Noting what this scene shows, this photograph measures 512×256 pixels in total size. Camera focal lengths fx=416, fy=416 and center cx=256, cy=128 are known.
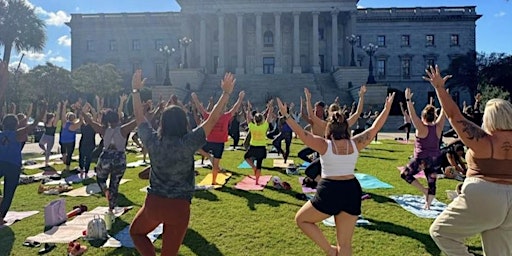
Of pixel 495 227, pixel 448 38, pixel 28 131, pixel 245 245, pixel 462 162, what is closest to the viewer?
pixel 495 227

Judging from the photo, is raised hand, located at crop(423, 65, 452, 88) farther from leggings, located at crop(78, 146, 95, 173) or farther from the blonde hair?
leggings, located at crop(78, 146, 95, 173)

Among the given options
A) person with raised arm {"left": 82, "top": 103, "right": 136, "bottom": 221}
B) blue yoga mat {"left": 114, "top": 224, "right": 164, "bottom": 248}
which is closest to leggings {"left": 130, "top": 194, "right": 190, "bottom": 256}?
blue yoga mat {"left": 114, "top": 224, "right": 164, "bottom": 248}

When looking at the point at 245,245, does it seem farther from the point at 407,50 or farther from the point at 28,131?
the point at 407,50

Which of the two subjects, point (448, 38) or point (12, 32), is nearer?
point (12, 32)

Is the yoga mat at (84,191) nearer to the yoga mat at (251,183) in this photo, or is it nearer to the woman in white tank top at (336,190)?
the yoga mat at (251,183)

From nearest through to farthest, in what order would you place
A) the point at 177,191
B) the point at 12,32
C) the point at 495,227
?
the point at 495,227 < the point at 177,191 < the point at 12,32

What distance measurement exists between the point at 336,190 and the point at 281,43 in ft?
196

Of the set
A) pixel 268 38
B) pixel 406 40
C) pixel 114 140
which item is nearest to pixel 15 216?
pixel 114 140

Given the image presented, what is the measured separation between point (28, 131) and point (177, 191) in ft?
13.6

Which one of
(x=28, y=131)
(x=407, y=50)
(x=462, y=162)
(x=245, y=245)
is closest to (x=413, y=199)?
(x=462, y=162)

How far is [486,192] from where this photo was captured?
3.82 m

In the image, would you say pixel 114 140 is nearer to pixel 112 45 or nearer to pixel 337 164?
pixel 337 164

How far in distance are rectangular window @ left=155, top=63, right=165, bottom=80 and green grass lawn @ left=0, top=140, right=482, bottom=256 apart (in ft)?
201

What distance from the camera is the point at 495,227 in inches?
153
